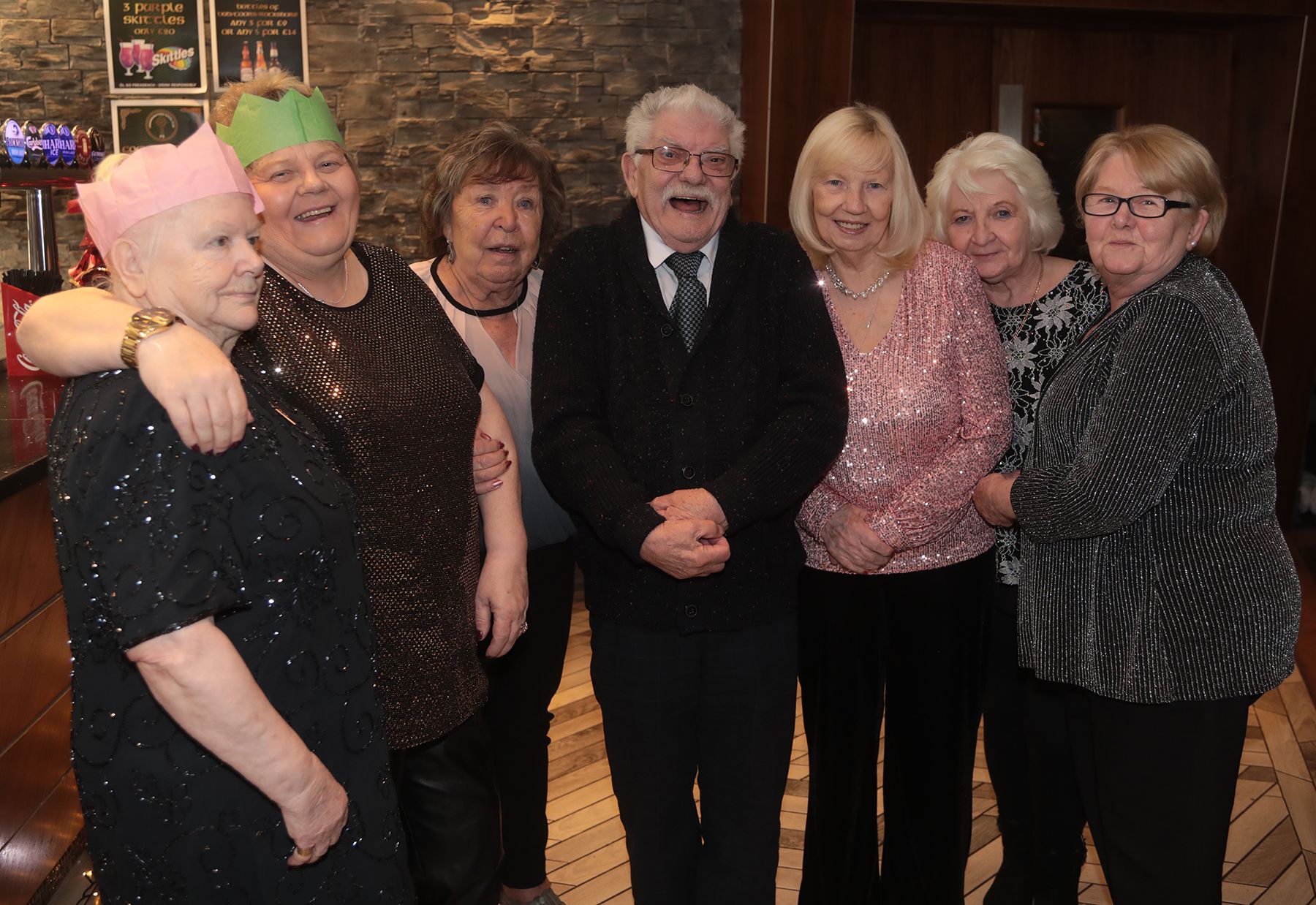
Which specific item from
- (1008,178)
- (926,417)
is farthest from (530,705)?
(1008,178)

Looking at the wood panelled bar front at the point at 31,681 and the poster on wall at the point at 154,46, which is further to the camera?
the poster on wall at the point at 154,46

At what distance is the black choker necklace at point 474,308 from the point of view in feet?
7.66

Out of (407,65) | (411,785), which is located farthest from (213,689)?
(407,65)

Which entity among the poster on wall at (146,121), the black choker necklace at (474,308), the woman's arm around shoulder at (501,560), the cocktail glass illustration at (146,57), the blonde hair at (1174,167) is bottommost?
the woman's arm around shoulder at (501,560)

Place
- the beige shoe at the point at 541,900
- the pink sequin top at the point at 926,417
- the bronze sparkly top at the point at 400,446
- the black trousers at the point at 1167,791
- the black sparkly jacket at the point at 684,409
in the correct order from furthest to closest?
the beige shoe at the point at 541,900
the pink sequin top at the point at 926,417
the black sparkly jacket at the point at 684,409
the black trousers at the point at 1167,791
the bronze sparkly top at the point at 400,446

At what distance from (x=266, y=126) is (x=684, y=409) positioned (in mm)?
814

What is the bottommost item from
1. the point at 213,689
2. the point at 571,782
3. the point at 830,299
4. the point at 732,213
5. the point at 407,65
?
the point at 571,782

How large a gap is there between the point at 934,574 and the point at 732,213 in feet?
2.59

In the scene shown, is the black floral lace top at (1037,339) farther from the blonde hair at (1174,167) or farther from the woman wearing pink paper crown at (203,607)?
the woman wearing pink paper crown at (203,607)

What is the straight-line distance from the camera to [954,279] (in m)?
2.17

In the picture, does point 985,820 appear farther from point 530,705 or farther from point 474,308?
point 474,308

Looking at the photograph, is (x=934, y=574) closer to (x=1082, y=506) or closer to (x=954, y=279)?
(x=1082, y=506)

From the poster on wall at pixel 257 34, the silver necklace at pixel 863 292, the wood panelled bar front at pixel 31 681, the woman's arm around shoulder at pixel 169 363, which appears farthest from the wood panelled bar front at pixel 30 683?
the poster on wall at pixel 257 34

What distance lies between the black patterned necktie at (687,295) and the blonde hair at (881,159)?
339mm
